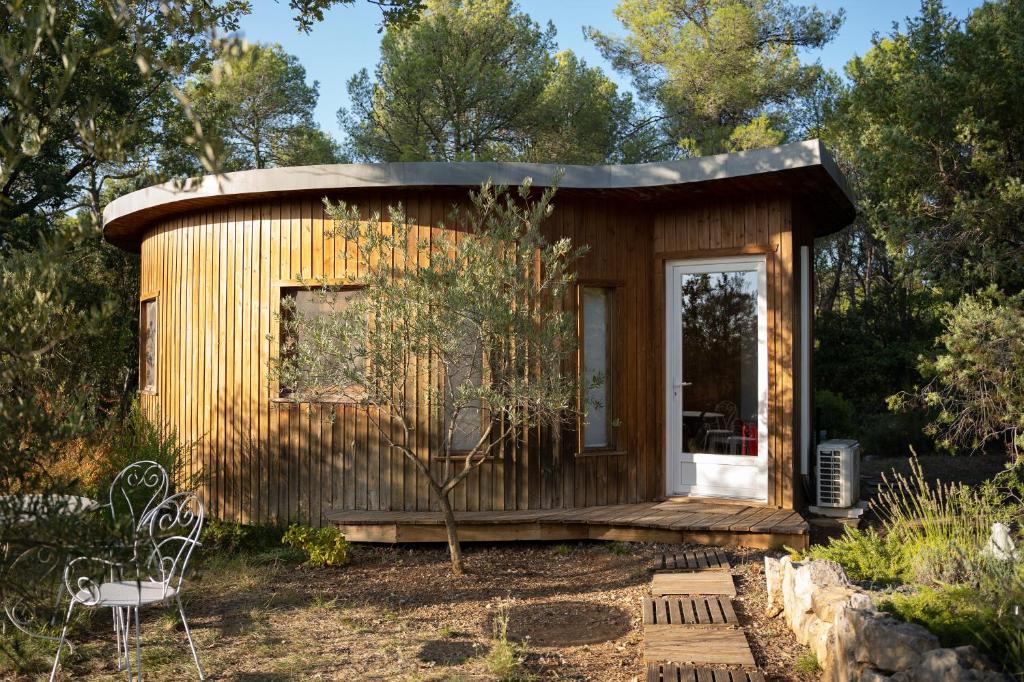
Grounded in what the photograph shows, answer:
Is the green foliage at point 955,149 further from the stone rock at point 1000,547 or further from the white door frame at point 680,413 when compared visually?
the stone rock at point 1000,547

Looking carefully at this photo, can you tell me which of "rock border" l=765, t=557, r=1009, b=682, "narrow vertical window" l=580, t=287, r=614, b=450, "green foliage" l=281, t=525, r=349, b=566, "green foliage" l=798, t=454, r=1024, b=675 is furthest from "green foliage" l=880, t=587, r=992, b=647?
"green foliage" l=281, t=525, r=349, b=566

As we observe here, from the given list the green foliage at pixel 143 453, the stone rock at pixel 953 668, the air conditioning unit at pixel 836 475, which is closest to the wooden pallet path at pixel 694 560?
the air conditioning unit at pixel 836 475

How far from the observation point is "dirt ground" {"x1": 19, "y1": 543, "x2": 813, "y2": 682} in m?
4.36

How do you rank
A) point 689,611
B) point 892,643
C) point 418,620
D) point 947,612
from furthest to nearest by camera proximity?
point 418,620 < point 689,611 < point 947,612 < point 892,643

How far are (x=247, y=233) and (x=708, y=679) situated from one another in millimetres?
5650

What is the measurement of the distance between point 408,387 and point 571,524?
1782 mm

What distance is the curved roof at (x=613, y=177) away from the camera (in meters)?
6.64

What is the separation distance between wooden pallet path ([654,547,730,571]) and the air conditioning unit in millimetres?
→ 1542

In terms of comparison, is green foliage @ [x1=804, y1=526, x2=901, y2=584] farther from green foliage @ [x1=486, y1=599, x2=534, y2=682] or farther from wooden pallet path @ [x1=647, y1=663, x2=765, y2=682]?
green foliage @ [x1=486, y1=599, x2=534, y2=682]

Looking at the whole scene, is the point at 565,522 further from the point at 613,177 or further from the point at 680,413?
the point at 613,177

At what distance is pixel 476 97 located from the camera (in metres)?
17.8

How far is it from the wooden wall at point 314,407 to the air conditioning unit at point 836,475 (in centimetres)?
144

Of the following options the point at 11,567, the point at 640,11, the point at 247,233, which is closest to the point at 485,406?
the point at 247,233

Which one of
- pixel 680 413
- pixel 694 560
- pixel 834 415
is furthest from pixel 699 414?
pixel 834 415
